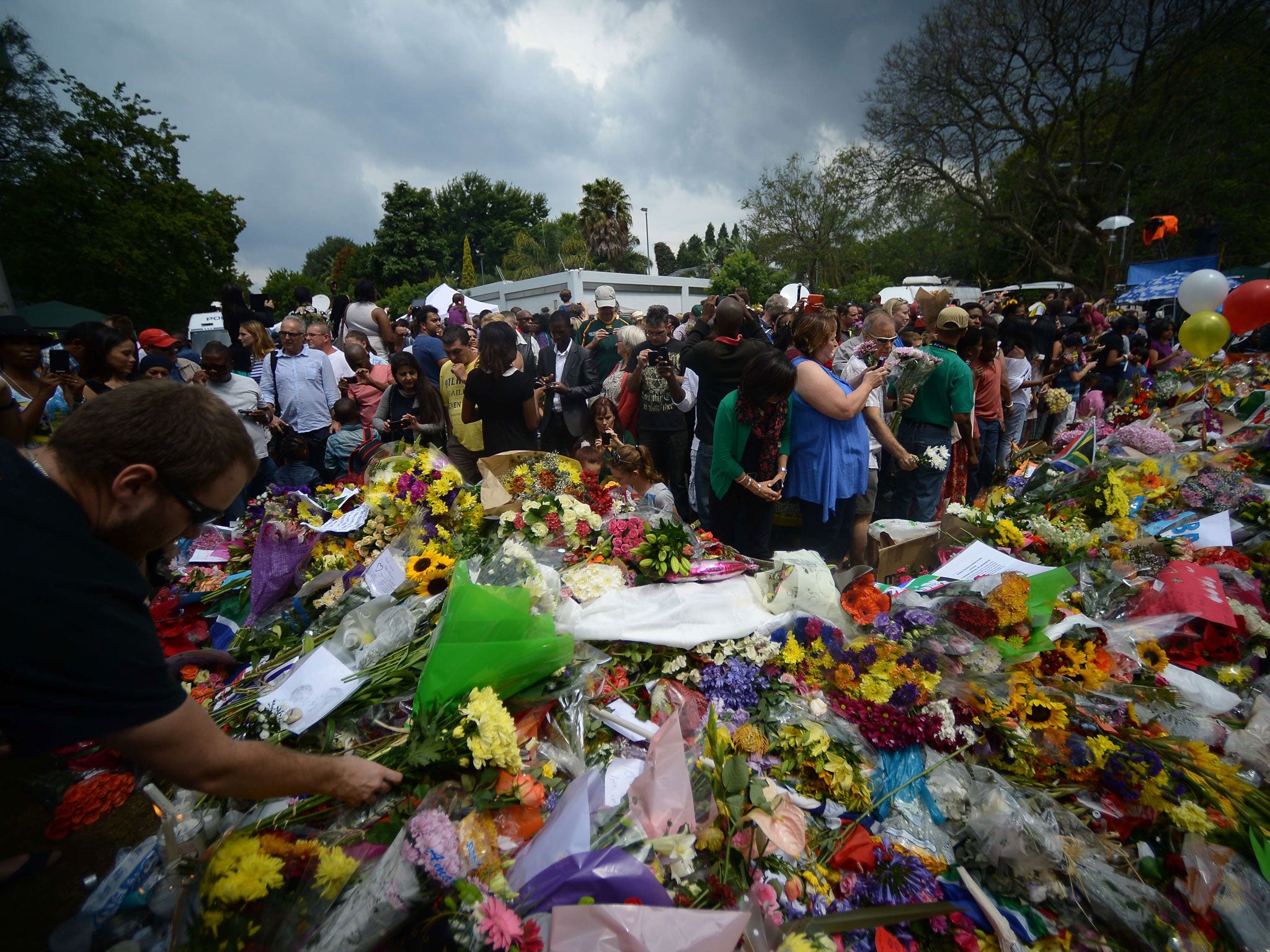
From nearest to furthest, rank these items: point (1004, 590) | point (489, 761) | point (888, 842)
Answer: point (489, 761) < point (888, 842) < point (1004, 590)

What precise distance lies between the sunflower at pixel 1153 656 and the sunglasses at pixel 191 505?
2.90 meters

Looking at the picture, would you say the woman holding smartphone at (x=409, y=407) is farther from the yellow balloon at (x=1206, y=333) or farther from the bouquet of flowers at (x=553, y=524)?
the yellow balloon at (x=1206, y=333)

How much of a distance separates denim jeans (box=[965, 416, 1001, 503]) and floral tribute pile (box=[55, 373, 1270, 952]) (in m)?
2.92

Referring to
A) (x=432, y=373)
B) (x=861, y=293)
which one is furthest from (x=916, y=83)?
(x=432, y=373)

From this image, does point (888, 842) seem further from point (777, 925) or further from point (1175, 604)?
point (1175, 604)

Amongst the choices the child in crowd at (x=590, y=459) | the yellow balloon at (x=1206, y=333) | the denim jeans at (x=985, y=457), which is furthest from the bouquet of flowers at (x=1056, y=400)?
the child in crowd at (x=590, y=459)

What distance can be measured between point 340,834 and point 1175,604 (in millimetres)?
2946

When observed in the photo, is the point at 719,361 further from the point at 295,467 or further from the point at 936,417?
the point at 295,467

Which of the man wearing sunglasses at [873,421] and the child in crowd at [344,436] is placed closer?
the man wearing sunglasses at [873,421]

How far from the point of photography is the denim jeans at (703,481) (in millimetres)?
4371

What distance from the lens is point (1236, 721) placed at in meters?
1.88

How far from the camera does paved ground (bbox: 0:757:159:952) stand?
1624 millimetres

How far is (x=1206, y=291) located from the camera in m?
6.63

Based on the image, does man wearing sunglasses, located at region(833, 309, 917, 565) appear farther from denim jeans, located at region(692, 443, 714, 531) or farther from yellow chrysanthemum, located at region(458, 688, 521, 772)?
yellow chrysanthemum, located at region(458, 688, 521, 772)
